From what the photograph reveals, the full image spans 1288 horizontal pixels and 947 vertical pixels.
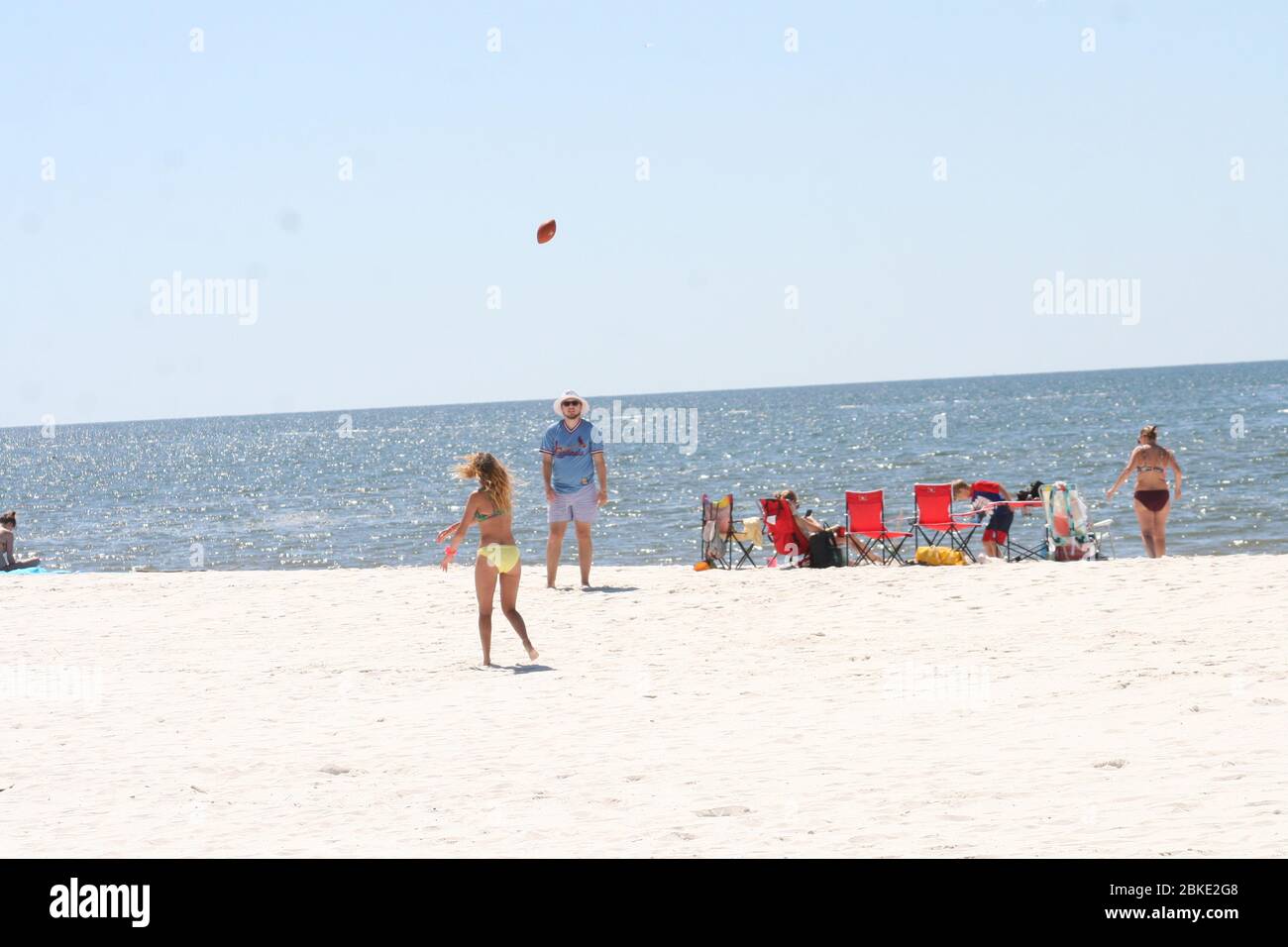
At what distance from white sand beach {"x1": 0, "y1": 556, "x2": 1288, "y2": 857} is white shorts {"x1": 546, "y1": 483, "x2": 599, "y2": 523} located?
2.59ft

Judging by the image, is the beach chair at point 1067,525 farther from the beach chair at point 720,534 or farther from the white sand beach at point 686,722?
the beach chair at point 720,534

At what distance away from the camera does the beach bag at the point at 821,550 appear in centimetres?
1420

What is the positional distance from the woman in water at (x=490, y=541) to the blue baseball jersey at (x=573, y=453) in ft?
9.12

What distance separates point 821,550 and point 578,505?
130 inches

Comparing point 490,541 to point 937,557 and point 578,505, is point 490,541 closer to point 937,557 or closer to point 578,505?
point 578,505

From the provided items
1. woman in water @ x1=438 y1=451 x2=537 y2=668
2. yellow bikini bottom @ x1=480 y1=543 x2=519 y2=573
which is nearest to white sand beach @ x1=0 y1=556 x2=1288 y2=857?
woman in water @ x1=438 y1=451 x2=537 y2=668

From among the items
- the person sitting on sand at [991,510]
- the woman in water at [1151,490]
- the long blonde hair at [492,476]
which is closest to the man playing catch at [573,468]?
the long blonde hair at [492,476]

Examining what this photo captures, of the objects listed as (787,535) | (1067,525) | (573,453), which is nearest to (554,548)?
(573,453)

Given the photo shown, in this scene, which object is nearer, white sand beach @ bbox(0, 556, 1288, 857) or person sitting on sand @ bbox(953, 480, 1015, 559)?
white sand beach @ bbox(0, 556, 1288, 857)

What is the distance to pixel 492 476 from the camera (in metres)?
9.13

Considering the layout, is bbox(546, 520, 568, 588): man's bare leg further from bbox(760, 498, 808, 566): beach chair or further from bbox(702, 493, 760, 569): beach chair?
bbox(702, 493, 760, 569): beach chair

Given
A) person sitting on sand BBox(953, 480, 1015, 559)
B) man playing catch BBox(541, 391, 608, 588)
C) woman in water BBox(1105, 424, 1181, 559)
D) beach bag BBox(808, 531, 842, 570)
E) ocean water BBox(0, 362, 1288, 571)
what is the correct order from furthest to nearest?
ocean water BBox(0, 362, 1288, 571) → person sitting on sand BBox(953, 480, 1015, 559) → beach bag BBox(808, 531, 842, 570) → woman in water BBox(1105, 424, 1181, 559) → man playing catch BBox(541, 391, 608, 588)

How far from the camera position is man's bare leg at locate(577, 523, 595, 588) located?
483 inches
